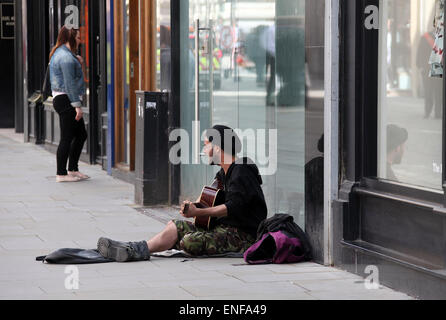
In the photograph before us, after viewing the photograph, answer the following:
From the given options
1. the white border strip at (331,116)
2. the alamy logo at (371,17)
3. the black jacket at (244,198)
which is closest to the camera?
the alamy logo at (371,17)

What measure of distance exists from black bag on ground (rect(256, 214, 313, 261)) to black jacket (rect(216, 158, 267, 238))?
0.14 meters

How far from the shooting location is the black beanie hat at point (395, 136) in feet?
21.3

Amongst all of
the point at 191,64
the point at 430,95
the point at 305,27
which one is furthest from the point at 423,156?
the point at 191,64

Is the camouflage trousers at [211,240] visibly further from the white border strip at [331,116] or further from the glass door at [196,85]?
the glass door at [196,85]

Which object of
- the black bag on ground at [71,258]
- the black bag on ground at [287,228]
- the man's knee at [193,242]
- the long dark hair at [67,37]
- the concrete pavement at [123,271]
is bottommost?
the concrete pavement at [123,271]

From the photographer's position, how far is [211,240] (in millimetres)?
7207

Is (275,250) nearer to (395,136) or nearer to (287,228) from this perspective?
(287,228)

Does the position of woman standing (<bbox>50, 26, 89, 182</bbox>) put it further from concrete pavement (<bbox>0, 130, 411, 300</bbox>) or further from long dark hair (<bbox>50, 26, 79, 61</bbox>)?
concrete pavement (<bbox>0, 130, 411, 300</bbox>)

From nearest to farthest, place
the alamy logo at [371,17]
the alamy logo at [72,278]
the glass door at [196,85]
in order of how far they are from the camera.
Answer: the alamy logo at [72,278]
the alamy logo at [371,17]
the glass door at [196,85]

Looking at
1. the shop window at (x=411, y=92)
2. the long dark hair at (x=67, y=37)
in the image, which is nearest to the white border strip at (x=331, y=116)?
the shop window at (x=411, y=92)

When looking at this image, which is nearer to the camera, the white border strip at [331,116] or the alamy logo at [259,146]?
the white border strip at [331,116]

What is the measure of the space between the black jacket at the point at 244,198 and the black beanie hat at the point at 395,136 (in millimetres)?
1078

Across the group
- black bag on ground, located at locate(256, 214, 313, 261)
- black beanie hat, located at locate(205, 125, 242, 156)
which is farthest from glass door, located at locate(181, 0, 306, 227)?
black beanie hat, located at locate(205, 125, 242, 156)

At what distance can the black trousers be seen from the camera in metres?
12.1
